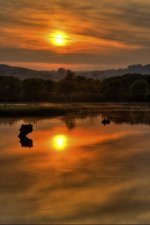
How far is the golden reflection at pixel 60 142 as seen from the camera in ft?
152

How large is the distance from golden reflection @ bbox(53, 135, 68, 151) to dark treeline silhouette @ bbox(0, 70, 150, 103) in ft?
337

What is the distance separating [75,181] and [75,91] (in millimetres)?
166286

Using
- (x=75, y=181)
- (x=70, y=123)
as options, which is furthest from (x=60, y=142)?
(x=70, y=123)

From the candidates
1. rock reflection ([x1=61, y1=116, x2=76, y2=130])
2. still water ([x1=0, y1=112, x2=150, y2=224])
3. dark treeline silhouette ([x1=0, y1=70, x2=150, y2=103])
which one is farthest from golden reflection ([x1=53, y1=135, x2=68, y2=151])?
dark treeline silhouette ([x1=0, y1=70, x2=150, y2=103])

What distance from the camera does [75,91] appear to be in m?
194

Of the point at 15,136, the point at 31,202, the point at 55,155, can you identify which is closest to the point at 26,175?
the point at 31,202

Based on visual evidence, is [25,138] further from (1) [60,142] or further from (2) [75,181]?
(2) [75,181]

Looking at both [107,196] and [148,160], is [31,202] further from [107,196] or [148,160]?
[148,160]

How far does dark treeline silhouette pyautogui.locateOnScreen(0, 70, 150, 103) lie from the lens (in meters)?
169

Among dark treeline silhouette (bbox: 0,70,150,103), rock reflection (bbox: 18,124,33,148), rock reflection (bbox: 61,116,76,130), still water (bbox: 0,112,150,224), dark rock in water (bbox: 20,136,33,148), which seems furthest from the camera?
dark treeline silhouette (bbox: 0,70,150,103)

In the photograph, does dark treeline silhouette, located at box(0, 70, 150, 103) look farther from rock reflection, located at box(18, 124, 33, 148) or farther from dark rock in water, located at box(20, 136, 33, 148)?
dark rock in water, located at box(20, 136, 33, 148)

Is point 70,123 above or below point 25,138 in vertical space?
above

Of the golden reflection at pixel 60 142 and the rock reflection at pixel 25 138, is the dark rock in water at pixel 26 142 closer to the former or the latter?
the rock reflection at pixel 25 138

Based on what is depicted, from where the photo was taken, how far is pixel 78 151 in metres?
42.8
